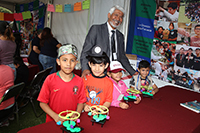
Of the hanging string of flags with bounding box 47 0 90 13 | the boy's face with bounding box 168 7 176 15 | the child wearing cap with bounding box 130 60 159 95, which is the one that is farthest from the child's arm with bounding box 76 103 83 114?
the hanging string of flags with bounding box 47 0 90 13

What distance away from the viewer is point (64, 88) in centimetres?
119

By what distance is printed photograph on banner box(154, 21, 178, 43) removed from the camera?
238 centimetres

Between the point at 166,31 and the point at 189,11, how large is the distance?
412mm

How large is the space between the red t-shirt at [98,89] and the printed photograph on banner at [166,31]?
1.64 metres

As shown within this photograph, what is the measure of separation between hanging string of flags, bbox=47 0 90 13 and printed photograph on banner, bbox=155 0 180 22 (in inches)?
66.5

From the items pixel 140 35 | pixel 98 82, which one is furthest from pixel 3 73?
pixel 140 35

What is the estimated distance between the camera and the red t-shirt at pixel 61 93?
1.15 m

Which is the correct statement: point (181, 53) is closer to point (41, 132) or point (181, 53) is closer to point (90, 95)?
point (90, 95)

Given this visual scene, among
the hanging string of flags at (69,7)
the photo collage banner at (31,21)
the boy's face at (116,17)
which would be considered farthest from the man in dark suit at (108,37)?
the photo collage banner at (31,21)

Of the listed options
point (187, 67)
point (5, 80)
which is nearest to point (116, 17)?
point (187, 67)

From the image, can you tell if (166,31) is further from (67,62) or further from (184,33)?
(67,62)

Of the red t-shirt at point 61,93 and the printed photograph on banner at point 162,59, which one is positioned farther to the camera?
the printed photograph on banner at point 162,59

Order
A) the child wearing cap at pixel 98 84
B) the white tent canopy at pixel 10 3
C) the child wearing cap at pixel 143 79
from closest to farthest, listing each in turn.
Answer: the child wearing cap at pixel 98 84 < the child wearing cap at pixel 143 79 < the white tent canopy at pixel 10 3

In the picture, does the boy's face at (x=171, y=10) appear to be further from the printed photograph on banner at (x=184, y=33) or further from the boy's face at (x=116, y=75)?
the boy's face at (x=116, y=75)
